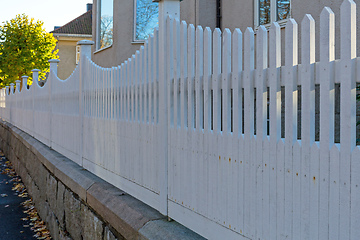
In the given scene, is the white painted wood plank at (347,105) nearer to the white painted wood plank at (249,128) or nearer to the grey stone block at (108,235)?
the white painted wood plank at (249,128)

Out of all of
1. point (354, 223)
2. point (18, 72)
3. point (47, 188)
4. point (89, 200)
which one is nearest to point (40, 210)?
A: point (47, 188)

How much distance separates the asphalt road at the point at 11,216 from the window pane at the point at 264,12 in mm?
4998

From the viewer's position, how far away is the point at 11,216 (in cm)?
748

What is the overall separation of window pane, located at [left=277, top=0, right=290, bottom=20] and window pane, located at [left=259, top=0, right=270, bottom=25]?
0.21 m

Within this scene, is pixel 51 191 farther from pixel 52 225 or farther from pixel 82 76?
pixel 82 76

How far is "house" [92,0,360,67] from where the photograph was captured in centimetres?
696

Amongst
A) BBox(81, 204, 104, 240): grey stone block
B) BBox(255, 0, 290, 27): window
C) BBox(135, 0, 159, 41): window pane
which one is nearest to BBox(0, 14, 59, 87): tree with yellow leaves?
BBox(135, 0, 159, 41): window pane

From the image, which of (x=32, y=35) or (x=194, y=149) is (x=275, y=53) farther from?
(x=32, y=35)

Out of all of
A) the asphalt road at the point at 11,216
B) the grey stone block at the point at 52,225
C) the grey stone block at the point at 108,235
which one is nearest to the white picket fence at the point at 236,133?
the grey stone block at the point at 108,235

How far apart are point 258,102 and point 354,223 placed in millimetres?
775

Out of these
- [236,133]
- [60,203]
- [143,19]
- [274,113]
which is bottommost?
[60,203]

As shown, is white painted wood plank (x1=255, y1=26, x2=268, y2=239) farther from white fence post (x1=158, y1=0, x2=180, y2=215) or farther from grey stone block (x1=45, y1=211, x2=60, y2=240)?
grey stone block (x1=45, y1=211, x2=60, y2=240)

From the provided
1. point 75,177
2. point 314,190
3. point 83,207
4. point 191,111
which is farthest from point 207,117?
point 75,177

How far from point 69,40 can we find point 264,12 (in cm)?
2986
